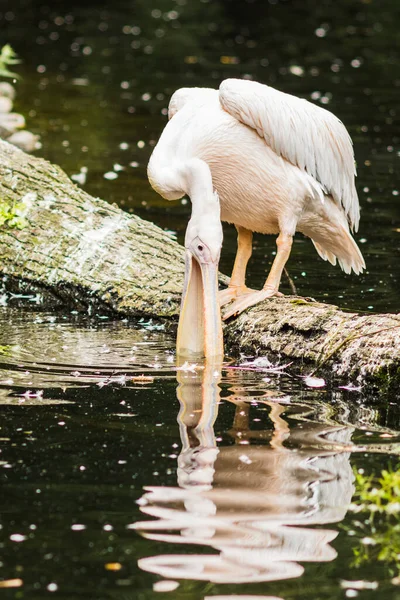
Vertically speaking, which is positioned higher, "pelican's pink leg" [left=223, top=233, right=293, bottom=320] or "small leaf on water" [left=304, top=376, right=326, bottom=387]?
"pelican's pink leg" [left=223, top=233, right=293, bottom=320]

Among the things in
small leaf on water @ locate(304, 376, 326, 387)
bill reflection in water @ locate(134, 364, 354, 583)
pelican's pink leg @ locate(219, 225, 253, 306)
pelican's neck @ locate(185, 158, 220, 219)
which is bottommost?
bill reflection in water @ locate(134, 364, 354, 583)

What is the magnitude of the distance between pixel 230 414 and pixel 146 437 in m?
0.48

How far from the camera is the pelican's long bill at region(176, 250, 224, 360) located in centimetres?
570

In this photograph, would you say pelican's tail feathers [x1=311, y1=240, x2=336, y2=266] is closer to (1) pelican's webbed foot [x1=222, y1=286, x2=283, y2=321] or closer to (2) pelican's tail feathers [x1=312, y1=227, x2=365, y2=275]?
(2) pelican's tail feathers [x1=312, y1=227, x2=365, y2=275]

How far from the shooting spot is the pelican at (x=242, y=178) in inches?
227

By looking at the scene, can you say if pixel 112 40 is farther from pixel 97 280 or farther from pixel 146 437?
pixel 146 437

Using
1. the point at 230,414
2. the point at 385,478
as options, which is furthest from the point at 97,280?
the point at 385,478

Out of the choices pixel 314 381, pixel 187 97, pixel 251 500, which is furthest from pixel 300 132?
pixel 251 500

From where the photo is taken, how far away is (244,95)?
6.12 meters

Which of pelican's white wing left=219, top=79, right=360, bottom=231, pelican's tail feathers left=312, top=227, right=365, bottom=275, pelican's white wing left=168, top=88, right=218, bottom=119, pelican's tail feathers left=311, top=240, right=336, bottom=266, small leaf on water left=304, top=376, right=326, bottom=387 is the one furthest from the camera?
pelican's tail feathers left=311, top=240, right=336, bottom=266

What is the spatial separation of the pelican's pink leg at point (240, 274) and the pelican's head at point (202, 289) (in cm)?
66

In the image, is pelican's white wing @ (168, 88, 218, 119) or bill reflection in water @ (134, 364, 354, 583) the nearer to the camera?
bill reflection in water @ (134, 364, 354, 583)

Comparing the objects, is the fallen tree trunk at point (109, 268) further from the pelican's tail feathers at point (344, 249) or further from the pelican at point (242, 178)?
the pelican's tail feathers at point (344, 249)

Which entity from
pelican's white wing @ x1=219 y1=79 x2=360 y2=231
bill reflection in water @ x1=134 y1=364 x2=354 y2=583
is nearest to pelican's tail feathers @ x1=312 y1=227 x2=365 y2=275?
pelican's white wing @ x1=219 y1=79 x2=360 y2=231
